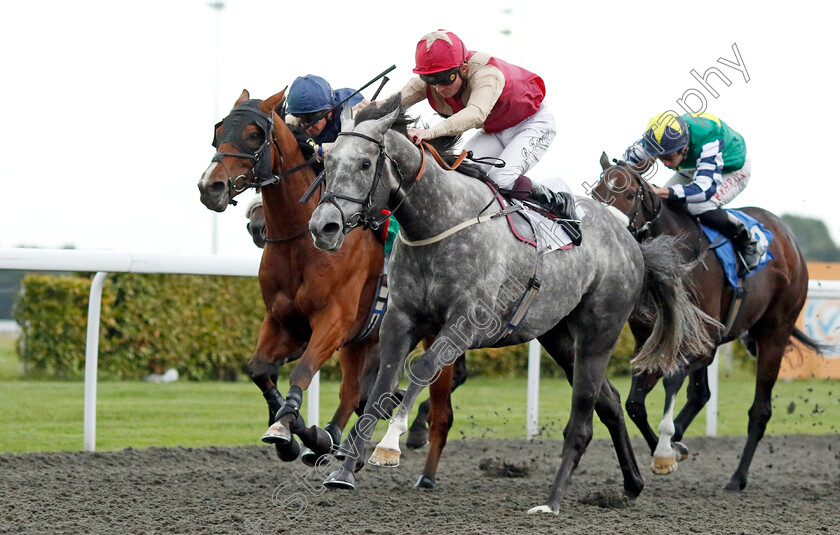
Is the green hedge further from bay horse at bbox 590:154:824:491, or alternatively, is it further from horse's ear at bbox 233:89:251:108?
bay horse at bbox 590:154:824:491

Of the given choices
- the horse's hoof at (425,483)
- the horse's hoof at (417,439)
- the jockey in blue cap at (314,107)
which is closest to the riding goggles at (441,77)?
the jockey in blue cap at (314,107)

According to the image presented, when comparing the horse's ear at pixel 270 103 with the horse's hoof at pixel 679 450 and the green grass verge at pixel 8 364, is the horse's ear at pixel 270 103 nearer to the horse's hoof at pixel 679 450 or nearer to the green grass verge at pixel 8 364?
the horse's hoof at pixel 679 450

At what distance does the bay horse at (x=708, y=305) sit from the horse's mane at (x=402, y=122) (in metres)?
1.40

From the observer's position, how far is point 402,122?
3553mm

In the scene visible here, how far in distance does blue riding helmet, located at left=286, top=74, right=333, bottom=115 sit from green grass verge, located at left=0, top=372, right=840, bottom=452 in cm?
263

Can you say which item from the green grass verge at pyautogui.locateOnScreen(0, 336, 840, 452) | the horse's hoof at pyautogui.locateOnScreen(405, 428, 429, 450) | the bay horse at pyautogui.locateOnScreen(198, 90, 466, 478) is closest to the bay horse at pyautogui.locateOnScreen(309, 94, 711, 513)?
the bay horse at pyautogui.locateOnScreen(198, 90, 466, 478)

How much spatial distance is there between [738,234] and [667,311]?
3.26 feet

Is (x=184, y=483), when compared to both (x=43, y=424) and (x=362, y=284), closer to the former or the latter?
(x=362, y=284)

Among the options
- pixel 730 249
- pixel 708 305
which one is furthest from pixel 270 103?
pixel 730 249

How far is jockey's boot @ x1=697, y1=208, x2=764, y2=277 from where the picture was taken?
17.8 ft

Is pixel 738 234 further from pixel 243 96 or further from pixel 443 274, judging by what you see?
pixel 243 96

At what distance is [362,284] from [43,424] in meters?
3.24

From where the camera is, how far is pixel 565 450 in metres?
4.26

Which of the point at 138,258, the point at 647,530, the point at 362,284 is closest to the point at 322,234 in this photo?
the point at 362,284
